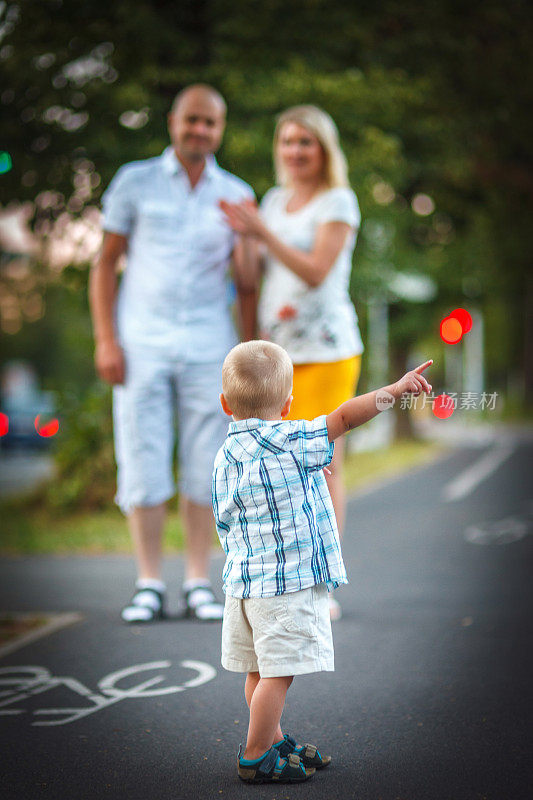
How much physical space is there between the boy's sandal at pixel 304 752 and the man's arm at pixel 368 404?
0.85 meters

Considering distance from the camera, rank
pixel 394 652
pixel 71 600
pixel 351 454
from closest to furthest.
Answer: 1. pixel 394 652
2. pixel 71 600
3. pixel 351 454

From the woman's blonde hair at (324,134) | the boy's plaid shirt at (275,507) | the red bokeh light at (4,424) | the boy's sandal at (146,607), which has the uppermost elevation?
the woman's blonde hair at (324,134)

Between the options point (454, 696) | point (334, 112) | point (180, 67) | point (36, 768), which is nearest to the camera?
point (36, 768)

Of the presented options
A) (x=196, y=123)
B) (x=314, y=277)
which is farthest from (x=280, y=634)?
(x=196, y=123)

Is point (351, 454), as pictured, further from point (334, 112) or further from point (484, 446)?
point (334, 112)

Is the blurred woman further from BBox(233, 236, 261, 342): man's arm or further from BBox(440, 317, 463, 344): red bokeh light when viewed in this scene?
BBox(440, 317, 463, 344): red bokeh light

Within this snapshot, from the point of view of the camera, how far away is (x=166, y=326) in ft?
15.0

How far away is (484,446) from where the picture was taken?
70.7 feet

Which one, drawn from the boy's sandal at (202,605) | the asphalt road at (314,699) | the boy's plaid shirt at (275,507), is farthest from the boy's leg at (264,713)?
the boy's sandal at (202,605)

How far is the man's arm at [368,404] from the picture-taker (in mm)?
2635

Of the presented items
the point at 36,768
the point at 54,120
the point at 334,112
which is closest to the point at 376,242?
the point at 334,112

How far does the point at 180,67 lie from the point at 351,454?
1000 cm

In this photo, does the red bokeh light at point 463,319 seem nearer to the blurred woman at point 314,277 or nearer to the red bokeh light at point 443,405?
the red bokeh light at point 443,405

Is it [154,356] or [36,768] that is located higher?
[154,356]
